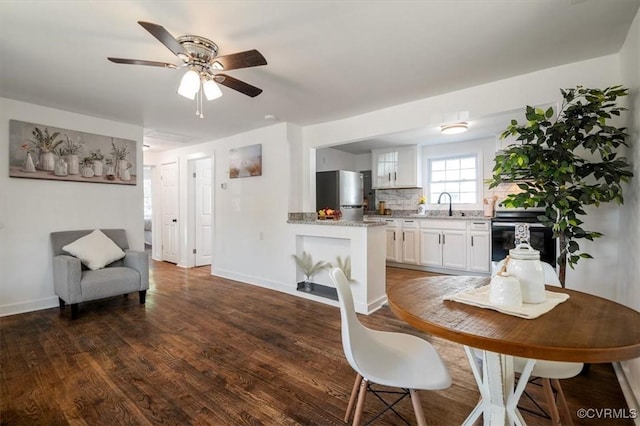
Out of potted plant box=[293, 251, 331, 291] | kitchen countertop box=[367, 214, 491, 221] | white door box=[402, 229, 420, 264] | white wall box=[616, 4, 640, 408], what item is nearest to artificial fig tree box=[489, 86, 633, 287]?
white wall box=[616, 4, 640, 408]

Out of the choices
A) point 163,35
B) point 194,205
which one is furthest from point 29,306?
point 163,35

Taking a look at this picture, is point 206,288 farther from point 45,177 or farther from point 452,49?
point 452,49

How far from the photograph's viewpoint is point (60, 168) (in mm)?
3508

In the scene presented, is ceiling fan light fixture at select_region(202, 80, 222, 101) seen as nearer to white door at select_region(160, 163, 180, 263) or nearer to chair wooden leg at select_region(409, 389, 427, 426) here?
chair wooden leg at select_region(409, 389, 427, 426)

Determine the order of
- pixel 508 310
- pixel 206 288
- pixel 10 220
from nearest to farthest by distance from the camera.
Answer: pixel 508 310, pixel 10 220, pixel 206 288

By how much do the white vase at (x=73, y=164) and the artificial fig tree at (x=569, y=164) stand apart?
4.62 metres

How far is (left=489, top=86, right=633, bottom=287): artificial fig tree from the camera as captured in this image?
1.87 metres

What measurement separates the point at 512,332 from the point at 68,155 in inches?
185

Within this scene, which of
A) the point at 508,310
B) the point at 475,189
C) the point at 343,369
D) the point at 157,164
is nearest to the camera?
the point at 508,310

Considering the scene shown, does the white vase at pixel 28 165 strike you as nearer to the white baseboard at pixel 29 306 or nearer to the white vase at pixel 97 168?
the white vase at pixel 97 168

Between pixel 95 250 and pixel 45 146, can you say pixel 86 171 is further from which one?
pixel 95 250

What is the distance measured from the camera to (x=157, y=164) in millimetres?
6195

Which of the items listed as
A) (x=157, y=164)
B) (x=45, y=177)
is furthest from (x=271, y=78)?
(x=157, y=164)

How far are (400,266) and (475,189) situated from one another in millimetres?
1992
